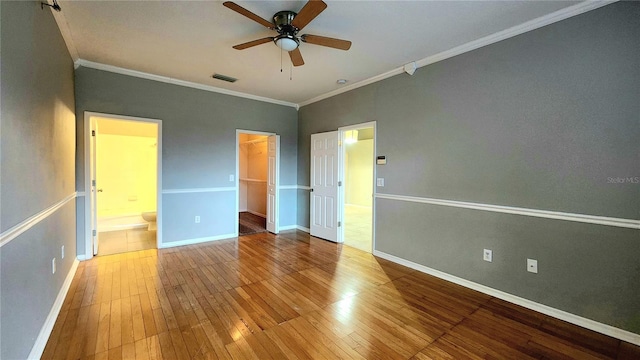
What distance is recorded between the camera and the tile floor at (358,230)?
4605 mm

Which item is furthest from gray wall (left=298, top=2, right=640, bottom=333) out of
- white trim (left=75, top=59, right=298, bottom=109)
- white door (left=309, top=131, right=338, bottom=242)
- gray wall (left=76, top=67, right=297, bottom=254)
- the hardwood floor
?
gray wall (left=76, top=67, right=297, bottom=254)

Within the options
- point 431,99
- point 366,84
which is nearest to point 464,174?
point 431,99

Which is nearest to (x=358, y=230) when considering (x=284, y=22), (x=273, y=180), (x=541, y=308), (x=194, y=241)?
(x=273, y=180)

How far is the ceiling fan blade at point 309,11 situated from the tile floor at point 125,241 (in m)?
4.08

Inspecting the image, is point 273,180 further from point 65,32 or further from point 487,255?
point 487,255

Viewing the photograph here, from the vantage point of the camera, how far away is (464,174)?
2.99 metres

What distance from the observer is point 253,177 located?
7.71 m

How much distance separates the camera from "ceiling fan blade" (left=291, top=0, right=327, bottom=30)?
1861 millimetres

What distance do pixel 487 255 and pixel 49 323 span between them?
4.06 m

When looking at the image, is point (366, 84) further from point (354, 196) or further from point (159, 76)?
point (354, 196)

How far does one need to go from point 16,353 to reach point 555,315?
13.1ft

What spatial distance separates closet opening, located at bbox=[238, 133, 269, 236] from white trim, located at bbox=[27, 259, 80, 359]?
3889 mm

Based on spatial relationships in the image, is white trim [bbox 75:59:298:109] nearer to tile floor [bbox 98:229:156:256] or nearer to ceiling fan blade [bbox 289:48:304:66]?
ceiling fan blade [bbox 289:48:304:66]

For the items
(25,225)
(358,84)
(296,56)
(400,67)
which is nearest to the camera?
(25,225)
